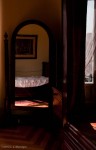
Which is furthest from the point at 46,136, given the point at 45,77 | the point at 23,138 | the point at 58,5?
the point at 58,5

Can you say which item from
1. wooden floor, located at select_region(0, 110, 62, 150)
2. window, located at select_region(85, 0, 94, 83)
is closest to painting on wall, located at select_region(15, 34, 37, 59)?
wooden floor, located at select_region(0, 110, 62, 150)

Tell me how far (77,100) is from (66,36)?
48 centimetres

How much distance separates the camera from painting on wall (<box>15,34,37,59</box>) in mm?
2996

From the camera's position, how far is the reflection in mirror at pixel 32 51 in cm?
299

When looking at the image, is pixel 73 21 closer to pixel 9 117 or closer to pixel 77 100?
pixel 77 100

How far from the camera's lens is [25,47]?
119 inches

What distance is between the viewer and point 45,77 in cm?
300

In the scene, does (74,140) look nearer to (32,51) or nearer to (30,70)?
(30,70)

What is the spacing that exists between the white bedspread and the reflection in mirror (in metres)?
0.04

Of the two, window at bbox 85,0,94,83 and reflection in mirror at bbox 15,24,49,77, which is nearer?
window at bbox 85,0,94,83

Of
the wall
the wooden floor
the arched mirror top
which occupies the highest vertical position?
the wall

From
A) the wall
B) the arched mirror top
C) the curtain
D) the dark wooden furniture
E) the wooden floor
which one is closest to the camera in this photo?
the dark wooden furniture

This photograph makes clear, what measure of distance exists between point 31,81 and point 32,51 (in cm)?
38

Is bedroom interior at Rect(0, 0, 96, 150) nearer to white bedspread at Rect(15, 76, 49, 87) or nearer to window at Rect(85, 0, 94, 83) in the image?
white bedspread at Rect(15, 76, 49, 87)
